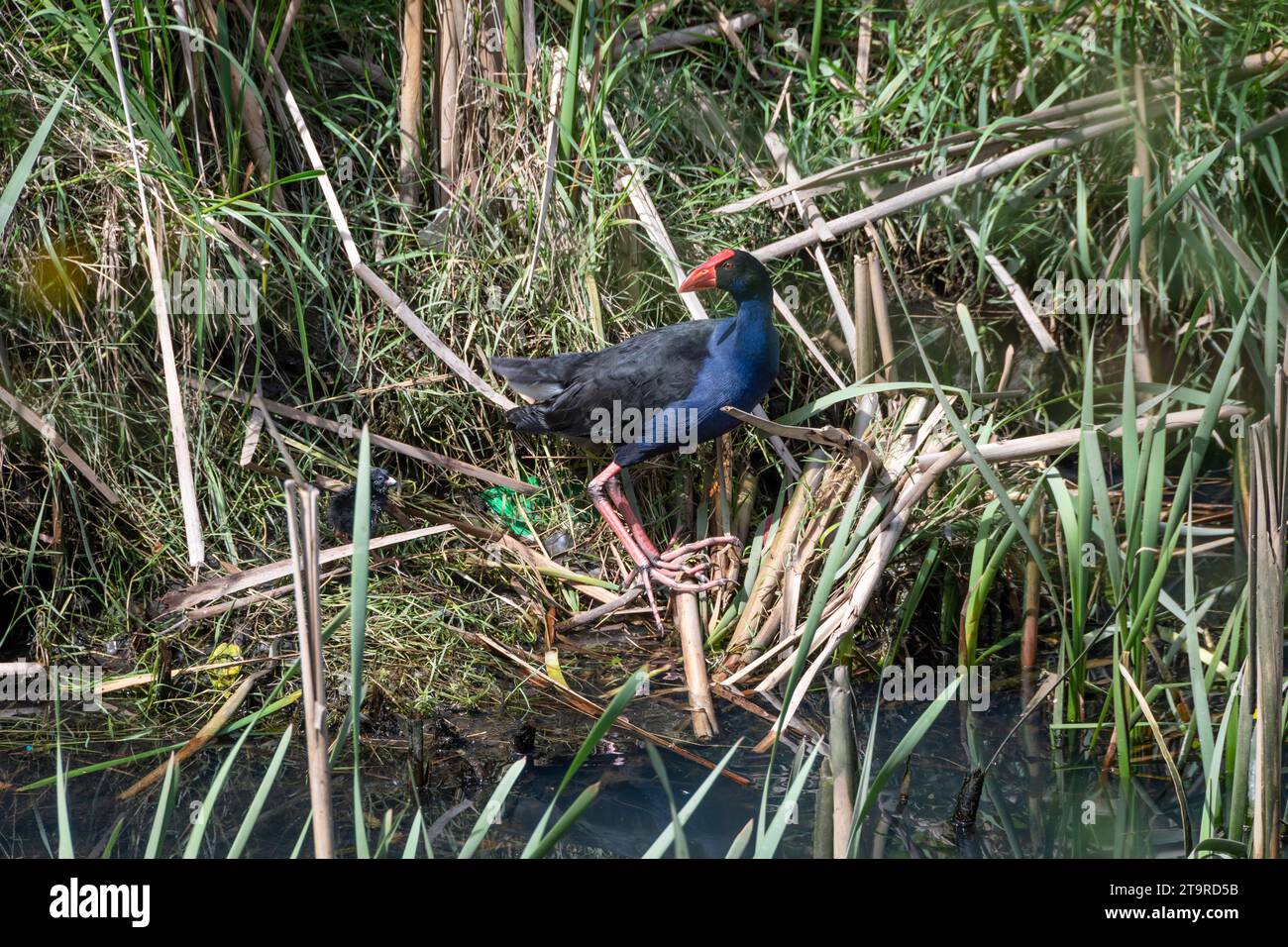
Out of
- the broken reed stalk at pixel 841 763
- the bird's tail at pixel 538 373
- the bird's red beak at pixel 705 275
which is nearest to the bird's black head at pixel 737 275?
the bird's red beak at pixel 705 275

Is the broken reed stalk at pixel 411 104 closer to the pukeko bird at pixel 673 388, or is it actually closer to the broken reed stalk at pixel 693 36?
the broken reed stalk at pixel 693 36

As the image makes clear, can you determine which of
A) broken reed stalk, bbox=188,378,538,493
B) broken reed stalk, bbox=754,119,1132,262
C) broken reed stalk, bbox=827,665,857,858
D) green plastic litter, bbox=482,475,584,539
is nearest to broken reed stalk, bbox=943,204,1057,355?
broken reed stalk, bbox=754,119,1132,262

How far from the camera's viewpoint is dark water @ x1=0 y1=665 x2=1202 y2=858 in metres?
2.60

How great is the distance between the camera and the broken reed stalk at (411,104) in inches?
144

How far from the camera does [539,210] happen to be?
3.54 metres

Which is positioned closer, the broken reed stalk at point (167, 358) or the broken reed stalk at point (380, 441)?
the broken reed stalk at point (167, 358)

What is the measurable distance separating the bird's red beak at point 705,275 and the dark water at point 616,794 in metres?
1.19

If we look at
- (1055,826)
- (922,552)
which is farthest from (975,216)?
(1055,826)

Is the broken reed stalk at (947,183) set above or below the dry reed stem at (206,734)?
above

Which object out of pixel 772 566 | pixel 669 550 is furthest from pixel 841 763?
pixel 669 550

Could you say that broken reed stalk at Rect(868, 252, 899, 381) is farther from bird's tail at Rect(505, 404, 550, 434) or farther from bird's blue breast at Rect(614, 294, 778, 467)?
bird's tail at Rect(505, 404, 550, 434)

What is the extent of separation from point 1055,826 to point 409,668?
164 centimetres

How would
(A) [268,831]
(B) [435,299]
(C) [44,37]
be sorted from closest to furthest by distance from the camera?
(A) [268,831], (C) [44,37], (B) [435,299]
